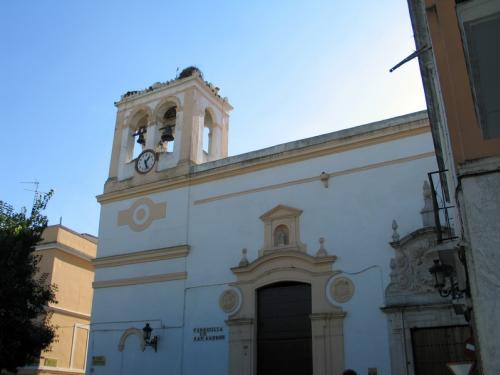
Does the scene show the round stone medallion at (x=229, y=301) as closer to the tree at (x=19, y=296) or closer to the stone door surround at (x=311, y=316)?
the stone door surround at (x=311, y=316)

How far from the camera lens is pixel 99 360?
14.1 meters

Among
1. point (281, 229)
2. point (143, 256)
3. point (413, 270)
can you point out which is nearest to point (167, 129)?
point (143, 256)

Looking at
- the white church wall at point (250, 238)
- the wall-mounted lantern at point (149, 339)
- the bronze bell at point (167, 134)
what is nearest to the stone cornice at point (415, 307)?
the white church wall at point (250, 238)

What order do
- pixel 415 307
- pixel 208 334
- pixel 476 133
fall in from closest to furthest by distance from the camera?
pixel 476 133, pixel 415 307, pixel 208 334

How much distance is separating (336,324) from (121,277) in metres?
6.37

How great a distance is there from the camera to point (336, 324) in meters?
11.4

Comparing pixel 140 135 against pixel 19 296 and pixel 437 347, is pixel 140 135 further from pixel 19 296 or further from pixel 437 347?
pixel 437 347

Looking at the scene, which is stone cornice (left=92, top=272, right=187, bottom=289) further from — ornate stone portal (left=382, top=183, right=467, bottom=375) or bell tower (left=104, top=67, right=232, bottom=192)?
ornate stone portal (left=382, top=183, right=467, bottom=375)

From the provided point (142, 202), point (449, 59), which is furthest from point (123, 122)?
point (449, 59)

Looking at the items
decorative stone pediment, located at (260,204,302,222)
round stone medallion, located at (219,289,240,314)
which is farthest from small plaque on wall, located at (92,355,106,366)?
decorative stone pediment, located at (260,204,302,222)

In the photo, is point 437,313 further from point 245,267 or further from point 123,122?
point 123,122

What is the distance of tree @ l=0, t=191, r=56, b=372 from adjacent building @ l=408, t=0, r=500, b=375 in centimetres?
889

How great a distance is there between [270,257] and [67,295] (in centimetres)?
986

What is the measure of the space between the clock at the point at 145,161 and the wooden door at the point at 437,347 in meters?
8.84
